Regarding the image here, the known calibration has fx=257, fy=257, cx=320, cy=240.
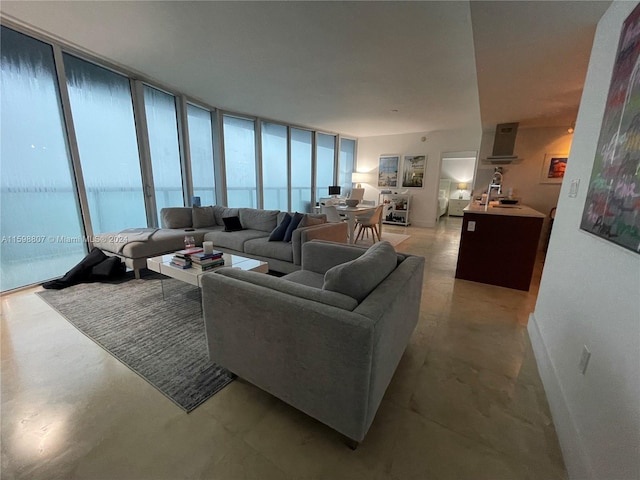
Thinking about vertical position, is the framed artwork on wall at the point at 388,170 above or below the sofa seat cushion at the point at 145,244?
above

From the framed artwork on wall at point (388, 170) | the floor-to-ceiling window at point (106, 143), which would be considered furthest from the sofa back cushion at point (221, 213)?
the framed artwork on wall at point (388, 170)

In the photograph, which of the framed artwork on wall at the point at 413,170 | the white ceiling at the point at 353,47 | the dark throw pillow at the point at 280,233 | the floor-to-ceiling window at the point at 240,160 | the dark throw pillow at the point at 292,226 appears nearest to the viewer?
the white ceiling at the point at 353,47

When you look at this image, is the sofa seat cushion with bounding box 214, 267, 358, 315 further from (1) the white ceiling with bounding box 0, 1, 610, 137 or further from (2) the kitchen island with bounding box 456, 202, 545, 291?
(2) the kitchen island with bounding box 456, 202, 545, 291

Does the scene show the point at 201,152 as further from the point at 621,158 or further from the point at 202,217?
the point at 621,158

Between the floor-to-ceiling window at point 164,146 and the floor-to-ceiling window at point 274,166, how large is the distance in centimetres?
210

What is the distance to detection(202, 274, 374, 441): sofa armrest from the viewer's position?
103 centimetres

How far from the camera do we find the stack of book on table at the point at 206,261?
233cm

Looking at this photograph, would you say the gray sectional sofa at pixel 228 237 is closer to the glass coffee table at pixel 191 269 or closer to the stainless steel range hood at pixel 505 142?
the glass coffee table at pixel 191 269

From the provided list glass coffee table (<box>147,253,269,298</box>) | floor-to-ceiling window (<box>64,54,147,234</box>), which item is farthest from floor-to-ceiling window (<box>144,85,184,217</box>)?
glass coffee table (<box>147,253,269,298</box>)

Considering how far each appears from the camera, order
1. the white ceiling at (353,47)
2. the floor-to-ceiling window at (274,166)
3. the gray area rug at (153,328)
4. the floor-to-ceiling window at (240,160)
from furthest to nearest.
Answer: the floor-to-ceiling window at (274,166), the floor-to-ceiling window at (240,160), the white ceiling at (353,47), the gray area rug at (153,328)

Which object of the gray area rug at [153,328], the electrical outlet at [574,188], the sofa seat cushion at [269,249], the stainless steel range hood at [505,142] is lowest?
the gray area rug at [153,328]

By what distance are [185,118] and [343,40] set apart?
310 centimetres

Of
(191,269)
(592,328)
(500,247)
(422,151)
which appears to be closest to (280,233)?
(191,269)

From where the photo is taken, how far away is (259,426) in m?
1.29
